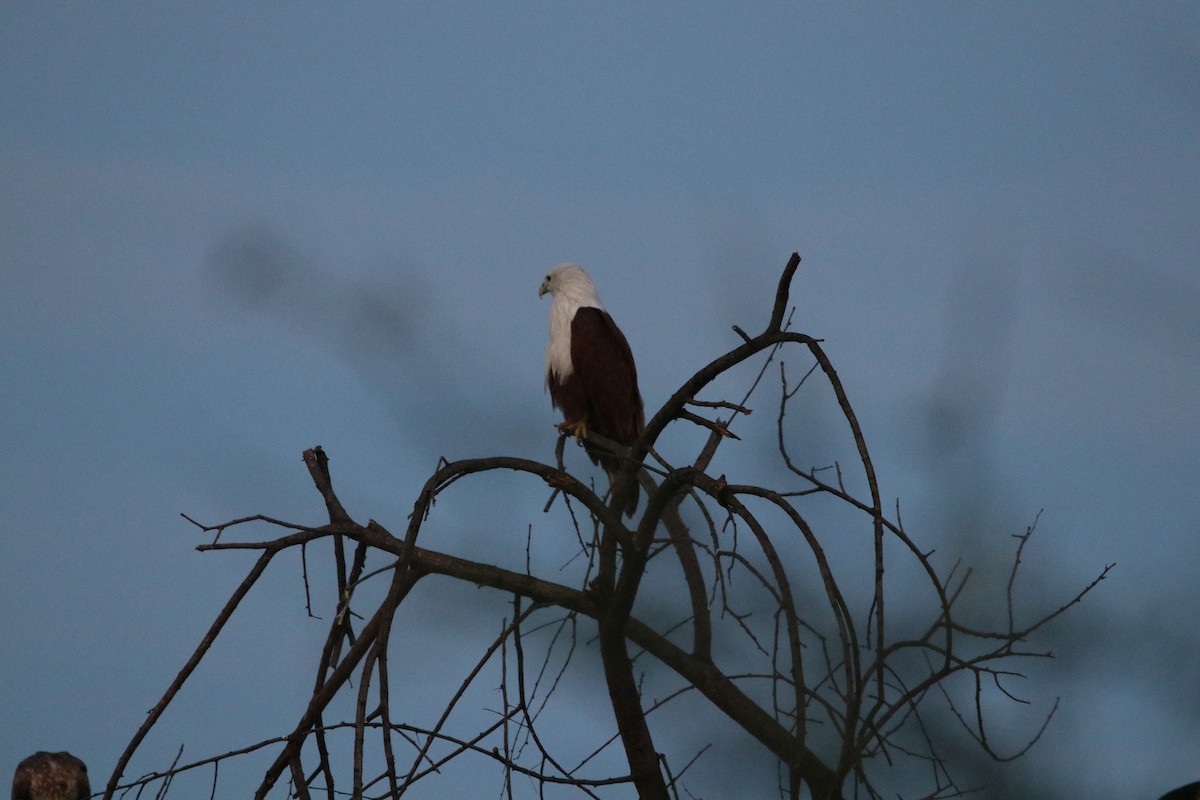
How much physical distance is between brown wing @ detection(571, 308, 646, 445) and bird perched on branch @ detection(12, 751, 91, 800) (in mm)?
2618

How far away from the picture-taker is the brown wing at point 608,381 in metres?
4.89

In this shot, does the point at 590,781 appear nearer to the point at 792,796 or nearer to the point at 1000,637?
the point at 792,796

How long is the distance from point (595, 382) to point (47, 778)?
106 inches

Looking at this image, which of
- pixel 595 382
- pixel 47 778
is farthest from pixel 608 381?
pixel 47 778

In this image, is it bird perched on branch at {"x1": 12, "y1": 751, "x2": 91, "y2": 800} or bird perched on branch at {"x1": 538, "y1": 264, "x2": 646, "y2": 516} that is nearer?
bird perched on branch at {"x1": 12, "y1": 751, "x2": 91, "y2": 800}

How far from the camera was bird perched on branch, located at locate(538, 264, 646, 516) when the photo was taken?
488 cm

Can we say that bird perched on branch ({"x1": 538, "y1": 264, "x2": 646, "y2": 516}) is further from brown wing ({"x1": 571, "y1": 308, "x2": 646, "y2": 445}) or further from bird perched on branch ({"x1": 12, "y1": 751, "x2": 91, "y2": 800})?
bird perched on branch ({"x1": 12, "y1": 751, "x2": 91, "y2": 800})

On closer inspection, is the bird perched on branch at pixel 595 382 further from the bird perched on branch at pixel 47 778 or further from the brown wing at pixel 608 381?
the bird perched on branch at pixel 47 778

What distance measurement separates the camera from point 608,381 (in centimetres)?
488

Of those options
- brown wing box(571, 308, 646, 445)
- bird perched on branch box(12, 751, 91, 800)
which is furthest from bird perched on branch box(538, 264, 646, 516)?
bird perched on branch box(12, 751, 91, 800)

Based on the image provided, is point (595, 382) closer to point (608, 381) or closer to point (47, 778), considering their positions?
point (608, 381)

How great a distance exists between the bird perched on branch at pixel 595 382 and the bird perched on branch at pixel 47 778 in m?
2.35

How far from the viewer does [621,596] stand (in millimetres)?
2957

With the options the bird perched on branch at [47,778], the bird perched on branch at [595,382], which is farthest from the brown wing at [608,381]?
the bird perched on branch at [47,778]
